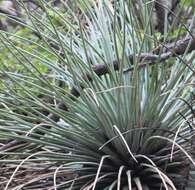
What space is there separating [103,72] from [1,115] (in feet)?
1.37

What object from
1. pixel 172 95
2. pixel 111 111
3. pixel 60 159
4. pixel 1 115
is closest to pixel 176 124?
pixel 172 95

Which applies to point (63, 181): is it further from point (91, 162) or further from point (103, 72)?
point (103, 72)

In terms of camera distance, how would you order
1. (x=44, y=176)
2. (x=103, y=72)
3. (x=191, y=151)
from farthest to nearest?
1. (x=103, y=72)
2. (x=44, y=176)
3. (x=191, y=151)

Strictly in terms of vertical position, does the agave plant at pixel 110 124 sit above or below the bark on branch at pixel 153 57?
below

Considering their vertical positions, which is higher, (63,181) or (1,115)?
(1,115)

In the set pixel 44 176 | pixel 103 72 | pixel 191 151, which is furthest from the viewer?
pixel 103 72

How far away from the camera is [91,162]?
1.83 metres

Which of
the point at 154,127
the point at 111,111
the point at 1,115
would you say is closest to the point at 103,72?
the point at 111,111

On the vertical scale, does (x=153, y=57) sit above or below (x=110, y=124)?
above

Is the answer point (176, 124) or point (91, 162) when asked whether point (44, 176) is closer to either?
point (91, 162)

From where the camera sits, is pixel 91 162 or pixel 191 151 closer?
pixel 191 151

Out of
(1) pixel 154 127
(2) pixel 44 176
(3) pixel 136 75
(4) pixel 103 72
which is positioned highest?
(4) pixel 103 72

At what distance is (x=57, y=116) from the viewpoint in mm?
1982

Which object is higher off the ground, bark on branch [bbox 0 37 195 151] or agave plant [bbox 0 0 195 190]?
bark on branch [bbox 0 37 195 151]
